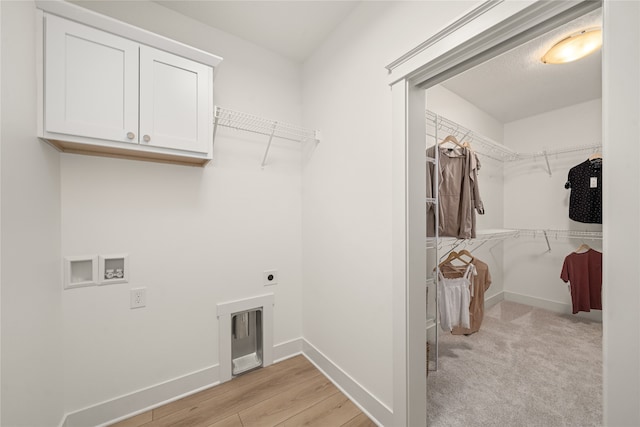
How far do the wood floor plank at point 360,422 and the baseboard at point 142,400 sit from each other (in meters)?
0.99

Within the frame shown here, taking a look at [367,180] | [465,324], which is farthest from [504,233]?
[367,180]

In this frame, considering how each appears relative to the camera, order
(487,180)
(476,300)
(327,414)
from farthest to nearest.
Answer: (487,180)
(476,300)
(327,414)

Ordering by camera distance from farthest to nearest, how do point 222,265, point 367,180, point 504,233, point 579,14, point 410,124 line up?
1. point 504,233
2. point 222,265
3. point 367,180
4. point 410,124
5. point 579,14

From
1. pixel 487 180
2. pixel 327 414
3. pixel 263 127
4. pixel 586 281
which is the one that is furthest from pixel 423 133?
pixel 586 281

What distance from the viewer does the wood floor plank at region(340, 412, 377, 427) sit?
144 centimetres

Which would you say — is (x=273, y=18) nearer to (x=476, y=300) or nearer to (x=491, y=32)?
(x=491, y=32)

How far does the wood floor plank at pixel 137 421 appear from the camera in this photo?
4.69 feet

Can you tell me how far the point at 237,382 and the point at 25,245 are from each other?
4.97 feet

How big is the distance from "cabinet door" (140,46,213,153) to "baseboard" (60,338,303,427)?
1.57m

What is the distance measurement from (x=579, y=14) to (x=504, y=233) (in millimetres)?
2406

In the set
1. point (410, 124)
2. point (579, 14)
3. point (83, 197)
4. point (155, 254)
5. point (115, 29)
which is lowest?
point (155, 254)

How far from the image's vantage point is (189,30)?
173 centimetres

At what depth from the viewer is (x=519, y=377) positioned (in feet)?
6.19

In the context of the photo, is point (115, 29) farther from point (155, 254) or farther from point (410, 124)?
point (410, 124)
